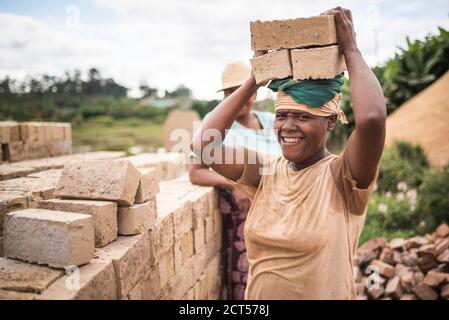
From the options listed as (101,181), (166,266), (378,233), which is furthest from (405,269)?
(101,181)

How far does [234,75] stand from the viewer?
3.88 meters

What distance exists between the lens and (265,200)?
2082 mm

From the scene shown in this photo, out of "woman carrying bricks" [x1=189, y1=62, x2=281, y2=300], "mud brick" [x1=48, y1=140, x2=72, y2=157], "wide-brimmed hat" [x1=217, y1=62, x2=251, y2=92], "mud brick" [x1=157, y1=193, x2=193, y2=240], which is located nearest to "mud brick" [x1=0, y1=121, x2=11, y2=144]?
"mud brick" [x1=48, y1=140, x2=72, y2=157]

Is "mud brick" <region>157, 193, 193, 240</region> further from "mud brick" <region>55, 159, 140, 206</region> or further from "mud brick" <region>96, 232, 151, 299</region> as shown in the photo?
"mud brick" <region>55, 159, 140, 206</region>

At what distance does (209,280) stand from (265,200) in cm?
272

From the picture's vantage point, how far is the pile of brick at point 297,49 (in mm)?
1885

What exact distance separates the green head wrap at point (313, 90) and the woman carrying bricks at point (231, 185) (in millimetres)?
1275

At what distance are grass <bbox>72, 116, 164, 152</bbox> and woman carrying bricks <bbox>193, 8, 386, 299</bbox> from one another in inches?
751

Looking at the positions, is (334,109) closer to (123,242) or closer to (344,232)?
(344,232)

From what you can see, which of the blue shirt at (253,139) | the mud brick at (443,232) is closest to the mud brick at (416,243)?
the mud brick at (443,232)

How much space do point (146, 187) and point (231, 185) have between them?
51.9 inches

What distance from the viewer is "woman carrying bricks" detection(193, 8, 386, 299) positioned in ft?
5.84

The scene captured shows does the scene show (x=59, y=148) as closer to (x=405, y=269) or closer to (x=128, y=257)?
(x=128, y=257)

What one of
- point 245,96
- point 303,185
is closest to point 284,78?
point 245,96
